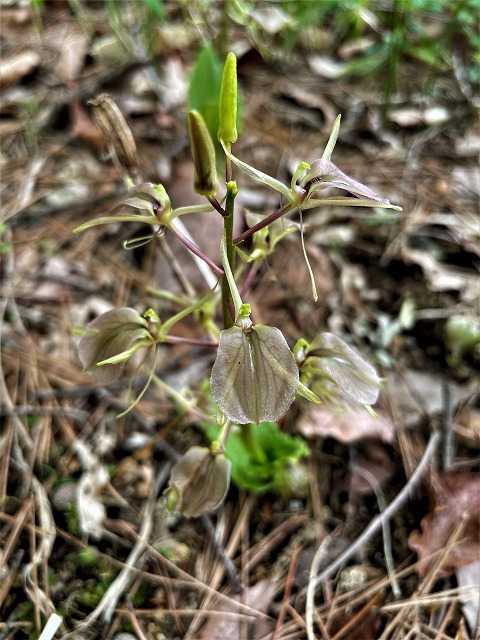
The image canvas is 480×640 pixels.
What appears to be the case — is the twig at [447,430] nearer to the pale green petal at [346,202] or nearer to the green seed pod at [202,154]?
the pale green petal at [346,202]

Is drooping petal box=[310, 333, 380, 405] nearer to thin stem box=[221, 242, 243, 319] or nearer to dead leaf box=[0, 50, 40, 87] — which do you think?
thin stem box=[221, 242, 243, 319]

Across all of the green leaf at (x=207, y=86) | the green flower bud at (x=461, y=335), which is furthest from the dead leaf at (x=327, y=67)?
the green flower bud at (x=461, y=335)

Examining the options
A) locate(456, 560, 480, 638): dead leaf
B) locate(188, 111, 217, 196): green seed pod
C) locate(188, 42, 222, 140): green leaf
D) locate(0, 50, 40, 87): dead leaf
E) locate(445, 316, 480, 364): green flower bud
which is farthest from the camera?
locate(0, 50, 40, 87): dead leaf

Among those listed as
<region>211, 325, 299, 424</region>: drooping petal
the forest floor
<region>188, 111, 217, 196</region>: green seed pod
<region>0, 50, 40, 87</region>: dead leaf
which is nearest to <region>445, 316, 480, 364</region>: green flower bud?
the forest floor

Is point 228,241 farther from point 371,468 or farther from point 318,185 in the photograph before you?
point 371,468

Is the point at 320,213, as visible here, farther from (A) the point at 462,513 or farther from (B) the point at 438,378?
(A) the point at 462,513

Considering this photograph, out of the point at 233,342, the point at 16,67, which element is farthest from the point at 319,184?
the point at 16,67

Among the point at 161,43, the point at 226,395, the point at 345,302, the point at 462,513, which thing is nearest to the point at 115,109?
the point at 226,395

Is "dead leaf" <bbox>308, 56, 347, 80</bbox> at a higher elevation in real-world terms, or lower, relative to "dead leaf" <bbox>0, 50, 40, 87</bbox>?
lower
